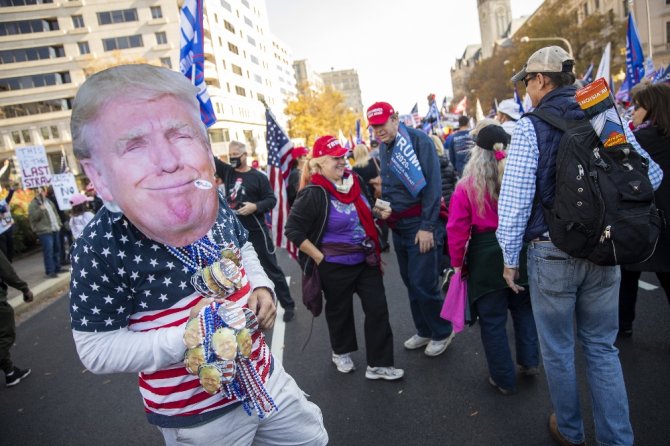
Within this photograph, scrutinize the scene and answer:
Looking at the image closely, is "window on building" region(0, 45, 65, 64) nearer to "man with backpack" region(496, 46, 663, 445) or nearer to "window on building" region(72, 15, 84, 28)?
"window on building" region(72, 15, 84, 28)

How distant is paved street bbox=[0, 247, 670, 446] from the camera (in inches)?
104

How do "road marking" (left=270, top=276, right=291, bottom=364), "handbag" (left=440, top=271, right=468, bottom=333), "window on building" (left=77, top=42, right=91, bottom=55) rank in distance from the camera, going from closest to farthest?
1. "handbag" (left=440, top=271, right=468, bottom=333)
2. "road marking" (left=270, top=276, right=291, bottom=364)
3. "window on building" (left=77, top=42, right=91, bottom=55)

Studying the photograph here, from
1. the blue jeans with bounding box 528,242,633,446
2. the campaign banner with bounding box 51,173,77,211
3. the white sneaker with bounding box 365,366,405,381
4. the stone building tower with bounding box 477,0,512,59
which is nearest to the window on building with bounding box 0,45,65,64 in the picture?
the campaign banner with bounding box 51,173,77,211

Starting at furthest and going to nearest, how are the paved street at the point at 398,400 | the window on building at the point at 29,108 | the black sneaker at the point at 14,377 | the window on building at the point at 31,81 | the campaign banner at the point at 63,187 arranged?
the window on building at the point at 29,108 → the window on building at the point at 31,81 → the campaign banner at the point at 63,187 → the black sneaker at the point at 14,377 → the paved street at the point at 398,400

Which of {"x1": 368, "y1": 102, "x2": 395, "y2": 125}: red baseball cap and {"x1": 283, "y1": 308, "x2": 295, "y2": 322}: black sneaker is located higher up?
{"x1": 368, "y1": 102, "x2": 395, "y2": 125}: red baseball cap

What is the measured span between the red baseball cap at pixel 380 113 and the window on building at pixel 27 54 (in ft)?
184

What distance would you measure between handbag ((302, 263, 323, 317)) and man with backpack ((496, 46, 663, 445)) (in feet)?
5.32

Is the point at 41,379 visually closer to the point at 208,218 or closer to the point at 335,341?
the point at 335,341

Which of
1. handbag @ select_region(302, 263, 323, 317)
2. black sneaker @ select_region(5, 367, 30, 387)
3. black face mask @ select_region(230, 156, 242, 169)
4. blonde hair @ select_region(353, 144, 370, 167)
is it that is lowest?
black sneaker @ select_region(5, 367, 30, 387)

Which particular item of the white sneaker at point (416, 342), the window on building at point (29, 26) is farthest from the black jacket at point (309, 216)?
the window on building at point (29, 26)

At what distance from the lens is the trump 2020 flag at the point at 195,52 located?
3.50 m

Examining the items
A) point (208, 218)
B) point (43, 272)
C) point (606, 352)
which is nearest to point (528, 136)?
point (606, 352)

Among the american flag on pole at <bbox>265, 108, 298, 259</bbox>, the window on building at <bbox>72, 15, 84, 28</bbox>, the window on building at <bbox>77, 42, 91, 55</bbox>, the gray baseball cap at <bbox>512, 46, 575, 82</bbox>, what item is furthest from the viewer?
the window on building at <bbox>77, 42, 91, 55</bbox>

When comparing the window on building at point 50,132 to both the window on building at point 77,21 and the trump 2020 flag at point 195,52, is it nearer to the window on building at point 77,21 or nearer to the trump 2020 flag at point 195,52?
the window on building at point 77,21
